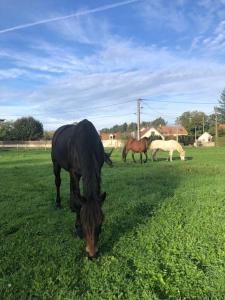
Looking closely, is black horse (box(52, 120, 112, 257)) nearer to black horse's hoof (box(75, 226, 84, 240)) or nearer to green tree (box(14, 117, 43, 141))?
black horse's hoof (box(75, 226, 84, 240))

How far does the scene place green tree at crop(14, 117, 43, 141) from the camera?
7660cm

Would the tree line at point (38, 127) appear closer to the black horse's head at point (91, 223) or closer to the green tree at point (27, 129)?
the green tree at point (27, 129)

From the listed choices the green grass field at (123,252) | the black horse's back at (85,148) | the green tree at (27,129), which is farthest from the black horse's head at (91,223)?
the green tree at (27,129)

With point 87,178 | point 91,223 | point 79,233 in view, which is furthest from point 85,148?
point 91,223

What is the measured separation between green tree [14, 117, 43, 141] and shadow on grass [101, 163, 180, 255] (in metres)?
66.9

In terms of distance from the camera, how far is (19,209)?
783cm

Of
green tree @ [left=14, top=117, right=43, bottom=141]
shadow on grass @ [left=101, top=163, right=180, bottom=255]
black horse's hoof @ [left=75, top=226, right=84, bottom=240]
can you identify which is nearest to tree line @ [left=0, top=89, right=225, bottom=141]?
green tree @ [left=14, top=117, right=43, bottom=141]

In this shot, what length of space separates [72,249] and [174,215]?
2.49 m

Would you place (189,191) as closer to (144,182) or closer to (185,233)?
(144,182)

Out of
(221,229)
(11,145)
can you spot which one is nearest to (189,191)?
(221,229)

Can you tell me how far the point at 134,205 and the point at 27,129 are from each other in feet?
238

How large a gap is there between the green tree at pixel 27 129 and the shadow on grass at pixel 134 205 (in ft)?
220

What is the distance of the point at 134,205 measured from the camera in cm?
769

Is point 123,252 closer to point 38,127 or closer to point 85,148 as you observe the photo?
point 85,148
